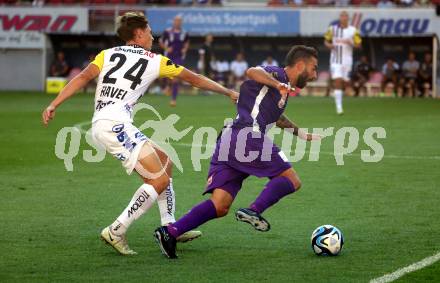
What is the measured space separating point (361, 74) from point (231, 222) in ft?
96.3

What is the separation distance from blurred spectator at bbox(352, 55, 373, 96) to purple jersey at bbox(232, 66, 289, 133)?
30.6 m

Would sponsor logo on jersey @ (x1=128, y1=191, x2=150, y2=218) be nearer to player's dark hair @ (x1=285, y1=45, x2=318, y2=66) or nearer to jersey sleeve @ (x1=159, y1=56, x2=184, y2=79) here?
jersey sleeve @ (x1=159, y1=56, x2=184, y2=79)

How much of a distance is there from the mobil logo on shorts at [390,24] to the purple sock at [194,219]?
3049cm

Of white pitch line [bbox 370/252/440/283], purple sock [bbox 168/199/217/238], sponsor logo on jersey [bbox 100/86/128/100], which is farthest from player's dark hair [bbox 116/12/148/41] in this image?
white pitch line [bbox 370/252/440/283]

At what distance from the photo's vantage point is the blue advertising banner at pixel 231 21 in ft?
129

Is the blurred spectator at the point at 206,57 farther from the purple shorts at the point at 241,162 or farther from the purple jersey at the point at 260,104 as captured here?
the purple shorts at the point at 241,162

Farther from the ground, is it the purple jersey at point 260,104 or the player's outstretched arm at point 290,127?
the purple jersey at point 260,104

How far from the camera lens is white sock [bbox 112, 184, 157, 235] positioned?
8.62m

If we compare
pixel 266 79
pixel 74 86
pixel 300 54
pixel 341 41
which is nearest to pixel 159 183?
pixel 74 86

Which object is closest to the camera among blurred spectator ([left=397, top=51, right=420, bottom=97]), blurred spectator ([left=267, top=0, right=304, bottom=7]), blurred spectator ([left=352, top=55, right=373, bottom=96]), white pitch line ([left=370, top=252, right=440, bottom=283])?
white pitch line ([left=370, top=252, right=440, bottom=283])

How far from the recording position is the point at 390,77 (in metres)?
38.4

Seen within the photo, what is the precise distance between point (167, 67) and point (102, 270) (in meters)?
1.97

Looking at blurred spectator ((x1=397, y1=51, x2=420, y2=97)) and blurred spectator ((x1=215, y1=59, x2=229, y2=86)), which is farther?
blurred spectator ((x1=215, y1=59, x2=229, y2=86))

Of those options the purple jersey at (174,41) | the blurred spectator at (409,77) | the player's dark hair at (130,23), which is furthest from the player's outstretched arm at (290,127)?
the blurred spectator at (409,77)
